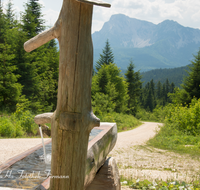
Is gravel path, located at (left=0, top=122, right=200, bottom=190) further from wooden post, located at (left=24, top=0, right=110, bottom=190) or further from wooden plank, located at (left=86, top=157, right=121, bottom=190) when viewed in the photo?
wooden post, located at (left=24, top=0, right=110, bottom=190)

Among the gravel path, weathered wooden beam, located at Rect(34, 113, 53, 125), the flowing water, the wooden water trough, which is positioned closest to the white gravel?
the gravel path

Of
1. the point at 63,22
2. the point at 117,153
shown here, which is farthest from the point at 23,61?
the point at 63,22

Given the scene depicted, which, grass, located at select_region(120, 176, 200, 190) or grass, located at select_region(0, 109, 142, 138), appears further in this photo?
grass, located at select_region(0, 109, 142, 138)

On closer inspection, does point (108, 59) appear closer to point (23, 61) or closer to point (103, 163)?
point (23, 61)

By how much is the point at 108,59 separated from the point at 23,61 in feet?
72.1

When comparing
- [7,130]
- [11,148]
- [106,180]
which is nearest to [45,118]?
[106,180]

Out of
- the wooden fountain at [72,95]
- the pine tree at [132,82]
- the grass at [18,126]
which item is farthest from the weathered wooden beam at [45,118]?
the pine tree at [132,82]

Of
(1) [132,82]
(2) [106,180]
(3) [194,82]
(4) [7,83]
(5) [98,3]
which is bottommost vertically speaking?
(2) [106,180]

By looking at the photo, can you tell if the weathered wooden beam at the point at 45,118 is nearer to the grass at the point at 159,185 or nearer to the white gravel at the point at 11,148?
the grass at the point at 159,185

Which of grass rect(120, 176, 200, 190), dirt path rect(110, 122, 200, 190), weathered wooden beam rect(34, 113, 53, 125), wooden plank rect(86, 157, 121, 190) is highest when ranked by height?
weathered wooden beam rect(34, 113, 53, 125)

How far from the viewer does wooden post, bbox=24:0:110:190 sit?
167 cm

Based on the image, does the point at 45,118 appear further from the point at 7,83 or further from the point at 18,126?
the point at 7,83

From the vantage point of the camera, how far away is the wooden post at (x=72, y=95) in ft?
5.48

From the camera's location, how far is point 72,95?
1.68 m
